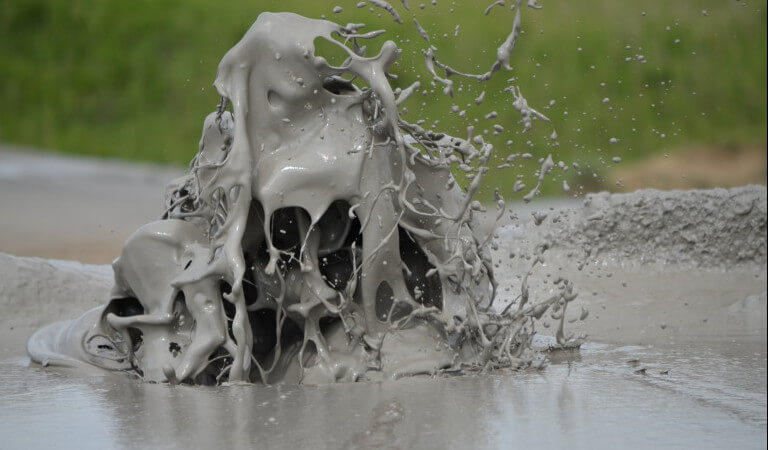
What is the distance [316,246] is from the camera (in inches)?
96.0

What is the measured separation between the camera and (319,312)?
2.43 metres

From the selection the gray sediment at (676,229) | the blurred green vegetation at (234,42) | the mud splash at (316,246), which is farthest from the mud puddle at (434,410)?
the blurred green vegetation at (234,42)

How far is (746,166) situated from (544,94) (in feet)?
8.10

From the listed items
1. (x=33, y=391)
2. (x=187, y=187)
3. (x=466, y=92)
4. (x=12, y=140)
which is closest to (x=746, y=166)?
(x=466, y=92)

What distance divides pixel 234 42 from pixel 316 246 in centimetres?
500

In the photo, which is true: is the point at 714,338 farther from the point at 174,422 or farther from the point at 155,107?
the point at 155,107

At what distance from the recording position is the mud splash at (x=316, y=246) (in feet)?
7.83

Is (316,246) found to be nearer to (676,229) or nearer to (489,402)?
(489,402)

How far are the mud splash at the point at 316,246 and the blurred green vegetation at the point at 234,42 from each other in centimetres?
409

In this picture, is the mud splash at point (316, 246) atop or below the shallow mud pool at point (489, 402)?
atop

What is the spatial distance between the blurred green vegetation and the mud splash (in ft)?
13.4

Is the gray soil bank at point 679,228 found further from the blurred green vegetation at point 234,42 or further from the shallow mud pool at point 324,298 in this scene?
the blurred green vegetation at point 234,42

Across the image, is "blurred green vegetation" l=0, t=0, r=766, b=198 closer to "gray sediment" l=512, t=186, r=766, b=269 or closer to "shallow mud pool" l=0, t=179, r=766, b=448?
"gray sediment" l=512, t=186, r=766, b=269

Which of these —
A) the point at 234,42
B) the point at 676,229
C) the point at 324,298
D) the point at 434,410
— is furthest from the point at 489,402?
the point at 234,42
